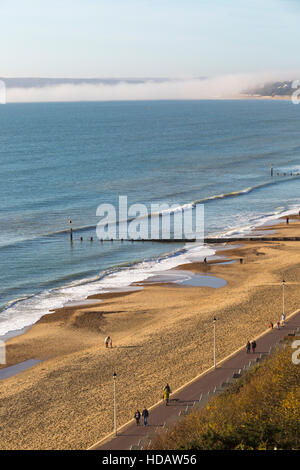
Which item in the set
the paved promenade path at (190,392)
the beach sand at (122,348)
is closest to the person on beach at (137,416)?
the paved promenade path at (190,392)

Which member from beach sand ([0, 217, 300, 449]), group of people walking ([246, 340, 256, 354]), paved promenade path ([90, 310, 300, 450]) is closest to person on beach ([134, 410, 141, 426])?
paved promenade path ([90, 310, 300, 450])

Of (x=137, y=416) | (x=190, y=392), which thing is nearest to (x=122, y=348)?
(x=190, y=392)

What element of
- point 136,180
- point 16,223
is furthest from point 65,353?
point 136,180

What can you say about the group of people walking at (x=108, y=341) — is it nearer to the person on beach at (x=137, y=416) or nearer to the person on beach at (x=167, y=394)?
the person on beach at (x=167, y=394)

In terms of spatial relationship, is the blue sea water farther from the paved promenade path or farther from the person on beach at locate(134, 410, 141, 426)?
the person on beach at locate(134, 410, 141, 426)

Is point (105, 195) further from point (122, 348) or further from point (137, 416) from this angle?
point (137, 416)
